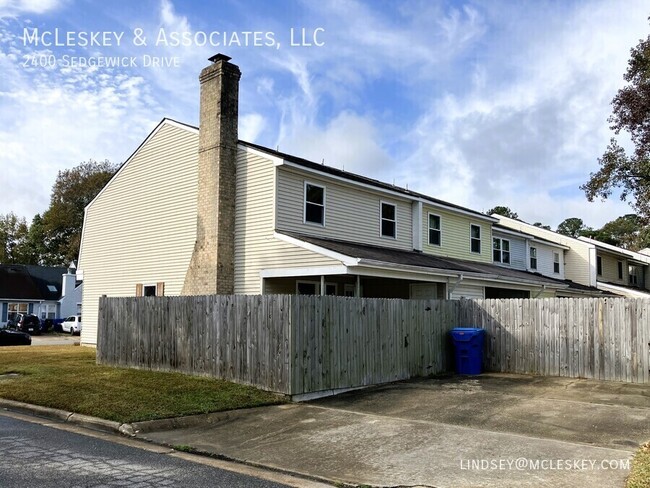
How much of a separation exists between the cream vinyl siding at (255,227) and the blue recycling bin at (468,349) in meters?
4.67

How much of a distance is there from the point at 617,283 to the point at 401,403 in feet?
106

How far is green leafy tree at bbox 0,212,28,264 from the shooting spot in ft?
212

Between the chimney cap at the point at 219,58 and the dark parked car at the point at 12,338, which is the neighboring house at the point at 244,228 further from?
the dark parked car at the point at 12,338

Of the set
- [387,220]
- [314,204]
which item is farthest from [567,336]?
[387,220]

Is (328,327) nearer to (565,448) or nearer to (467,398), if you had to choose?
(467,398)

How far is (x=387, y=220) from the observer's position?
20.3m

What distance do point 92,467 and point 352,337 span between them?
237 inches

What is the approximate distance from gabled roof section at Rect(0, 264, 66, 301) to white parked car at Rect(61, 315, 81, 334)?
23.4 ft

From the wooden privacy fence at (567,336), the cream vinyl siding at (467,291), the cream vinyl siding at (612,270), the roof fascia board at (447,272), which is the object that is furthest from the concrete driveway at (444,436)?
the cream vinyl siding at (612,270)

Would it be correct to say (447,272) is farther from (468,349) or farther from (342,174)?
(342,174)

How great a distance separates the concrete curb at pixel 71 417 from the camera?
8.51 meters

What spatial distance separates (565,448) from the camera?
7.08m

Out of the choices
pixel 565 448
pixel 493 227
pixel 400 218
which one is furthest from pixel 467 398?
pixel 493 227

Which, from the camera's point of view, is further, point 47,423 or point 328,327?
point 328,327
